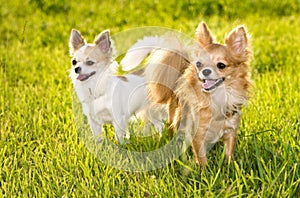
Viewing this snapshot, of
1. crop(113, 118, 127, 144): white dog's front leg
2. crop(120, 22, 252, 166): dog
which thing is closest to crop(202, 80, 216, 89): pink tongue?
crop(120, 22, 252, 166): dog

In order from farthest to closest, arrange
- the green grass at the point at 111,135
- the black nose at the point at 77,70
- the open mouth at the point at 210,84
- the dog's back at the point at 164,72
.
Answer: the black nose at the point at 77,70, the dog's back at the point at 164,72, the open mouth at the point at 210,84, the green grass at the point at 111,135

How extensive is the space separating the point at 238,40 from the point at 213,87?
37 centimetres

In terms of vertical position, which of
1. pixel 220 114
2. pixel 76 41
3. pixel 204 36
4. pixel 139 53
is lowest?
pixel 220 114

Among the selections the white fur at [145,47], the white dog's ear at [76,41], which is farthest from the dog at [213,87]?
the white dog's ear at [76,41]

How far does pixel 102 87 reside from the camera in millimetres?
3848

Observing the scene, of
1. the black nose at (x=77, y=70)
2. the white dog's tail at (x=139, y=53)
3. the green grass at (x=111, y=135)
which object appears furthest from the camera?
the white dog's tail at (x=139, y=53)

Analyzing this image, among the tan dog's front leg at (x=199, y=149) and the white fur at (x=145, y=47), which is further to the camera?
the white fur at (x=145, y=47)

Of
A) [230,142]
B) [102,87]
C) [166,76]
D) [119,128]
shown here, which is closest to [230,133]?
[230,142]

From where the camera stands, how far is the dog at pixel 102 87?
3789mm

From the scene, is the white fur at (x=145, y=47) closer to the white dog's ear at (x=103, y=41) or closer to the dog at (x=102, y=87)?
the dog at (x=102, y=87)

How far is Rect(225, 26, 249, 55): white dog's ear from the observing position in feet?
11.0

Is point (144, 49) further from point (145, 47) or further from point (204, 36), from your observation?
point (204, 36)

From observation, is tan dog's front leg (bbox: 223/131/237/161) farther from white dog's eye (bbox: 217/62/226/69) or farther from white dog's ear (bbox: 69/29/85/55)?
white dog's ear (bbox: 69/29/85/55)

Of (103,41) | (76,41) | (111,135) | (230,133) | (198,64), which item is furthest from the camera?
(111,135)
